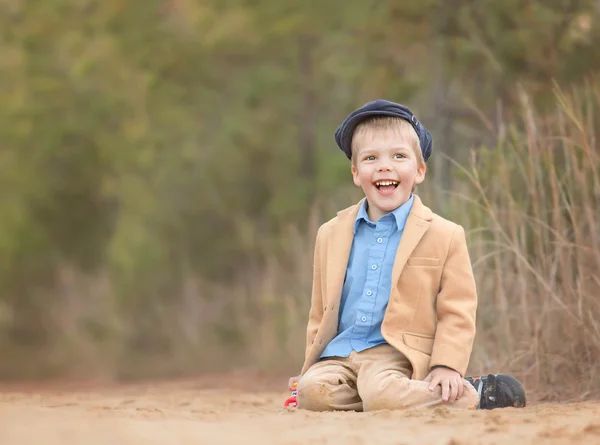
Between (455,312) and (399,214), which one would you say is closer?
(455,312)

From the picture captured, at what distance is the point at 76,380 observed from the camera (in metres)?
11.0

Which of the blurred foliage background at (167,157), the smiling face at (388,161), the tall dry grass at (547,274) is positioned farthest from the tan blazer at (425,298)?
the blurred foliage background at (167,157)

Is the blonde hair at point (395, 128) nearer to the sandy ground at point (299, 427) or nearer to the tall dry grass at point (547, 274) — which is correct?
the tall dry grass at point (547, 274)

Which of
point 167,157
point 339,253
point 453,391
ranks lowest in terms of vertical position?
Answer: point 453,391

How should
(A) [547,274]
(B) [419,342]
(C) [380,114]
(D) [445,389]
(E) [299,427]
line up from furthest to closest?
1. (A) [547,274]
2. (C) [380,114]
3. (B) [419,342]
4. (D) [445,389]
5. (E) [299,427]

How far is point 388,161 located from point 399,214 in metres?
0.21

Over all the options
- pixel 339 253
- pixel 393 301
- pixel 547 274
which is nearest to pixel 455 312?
pixel 393 301

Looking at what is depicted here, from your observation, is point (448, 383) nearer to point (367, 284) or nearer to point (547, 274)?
point (367, 284)

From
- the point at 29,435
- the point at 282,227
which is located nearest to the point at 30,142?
the point at 282,227

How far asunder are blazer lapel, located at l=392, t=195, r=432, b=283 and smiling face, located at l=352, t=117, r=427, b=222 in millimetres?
76

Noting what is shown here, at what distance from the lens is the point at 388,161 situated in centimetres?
418

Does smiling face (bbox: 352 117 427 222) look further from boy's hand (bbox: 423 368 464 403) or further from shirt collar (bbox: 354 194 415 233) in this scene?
boy's hand (bbox: 423 368 464 403)

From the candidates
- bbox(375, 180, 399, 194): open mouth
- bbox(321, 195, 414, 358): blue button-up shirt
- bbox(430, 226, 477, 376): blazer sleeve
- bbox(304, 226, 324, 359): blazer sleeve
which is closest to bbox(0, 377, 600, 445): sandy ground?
bbox(430, 226, 477, 376): blazer sleeve

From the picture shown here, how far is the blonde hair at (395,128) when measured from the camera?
424 cm
